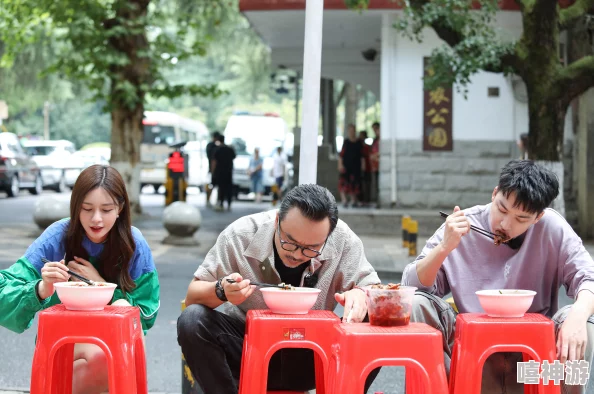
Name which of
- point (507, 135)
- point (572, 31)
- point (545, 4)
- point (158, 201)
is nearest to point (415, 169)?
point (507, 135)

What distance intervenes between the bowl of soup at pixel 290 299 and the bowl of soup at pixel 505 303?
71 centimetres

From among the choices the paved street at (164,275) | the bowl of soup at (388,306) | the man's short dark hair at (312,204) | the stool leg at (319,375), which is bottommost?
the paved street at (164,275)

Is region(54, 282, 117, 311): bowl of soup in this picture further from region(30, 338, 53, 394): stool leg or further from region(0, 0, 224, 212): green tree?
region(0, 0, 224, 212): green tree

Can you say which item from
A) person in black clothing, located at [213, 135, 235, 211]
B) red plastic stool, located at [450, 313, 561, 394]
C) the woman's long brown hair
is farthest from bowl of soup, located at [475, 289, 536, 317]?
person in black clothing, located at [213, 135, 235, 211]

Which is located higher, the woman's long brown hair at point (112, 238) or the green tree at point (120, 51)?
the green tree at point (120, 51)

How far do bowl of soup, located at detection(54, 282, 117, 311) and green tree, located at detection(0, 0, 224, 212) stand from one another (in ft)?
44.9

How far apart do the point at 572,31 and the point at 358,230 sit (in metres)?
4.87

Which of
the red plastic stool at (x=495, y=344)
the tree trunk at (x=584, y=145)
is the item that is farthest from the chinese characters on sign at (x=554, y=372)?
the tree trunk at (x=584, y=145)

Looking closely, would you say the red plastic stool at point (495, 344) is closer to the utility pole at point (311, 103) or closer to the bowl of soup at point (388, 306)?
the bowl of soup at point (388, 306)

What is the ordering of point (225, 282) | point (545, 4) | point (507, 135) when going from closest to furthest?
point (225, 282)
point (545, 4)
point (507, 135)

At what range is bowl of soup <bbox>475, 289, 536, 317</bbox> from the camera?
3.99 m

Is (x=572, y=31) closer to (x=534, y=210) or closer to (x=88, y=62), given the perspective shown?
(x=88, y=62)

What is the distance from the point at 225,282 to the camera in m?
4.15

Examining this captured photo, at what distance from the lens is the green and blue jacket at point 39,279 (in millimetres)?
4297
